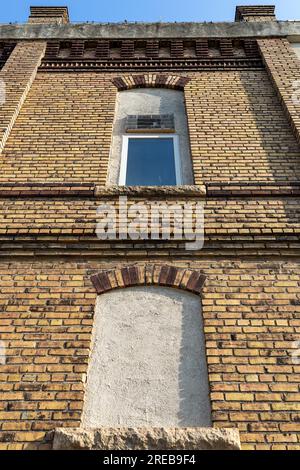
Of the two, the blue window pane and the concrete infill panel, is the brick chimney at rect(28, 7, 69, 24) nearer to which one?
the blue window pane

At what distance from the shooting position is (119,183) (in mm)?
6051

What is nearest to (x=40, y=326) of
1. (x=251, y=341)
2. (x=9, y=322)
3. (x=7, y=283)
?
(x=9, y=322)

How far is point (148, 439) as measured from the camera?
356cm

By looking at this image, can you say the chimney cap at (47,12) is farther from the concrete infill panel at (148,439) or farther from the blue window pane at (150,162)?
the concrete infill panel at (148,439)

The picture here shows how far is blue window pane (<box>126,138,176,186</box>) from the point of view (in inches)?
246

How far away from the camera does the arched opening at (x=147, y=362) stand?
3918 mm

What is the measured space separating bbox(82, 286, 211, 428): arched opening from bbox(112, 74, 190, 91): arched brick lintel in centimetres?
443

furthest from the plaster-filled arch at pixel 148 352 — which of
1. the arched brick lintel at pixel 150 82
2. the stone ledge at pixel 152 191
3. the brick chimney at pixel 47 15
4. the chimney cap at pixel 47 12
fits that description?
the chimney cap at pixel 47 12

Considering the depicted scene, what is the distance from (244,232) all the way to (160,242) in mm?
1014

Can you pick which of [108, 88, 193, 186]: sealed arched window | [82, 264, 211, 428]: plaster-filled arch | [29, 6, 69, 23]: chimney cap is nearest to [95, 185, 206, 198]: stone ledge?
[108, 88, 193, 186]: sealed arched window

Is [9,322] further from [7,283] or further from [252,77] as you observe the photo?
[252,77]

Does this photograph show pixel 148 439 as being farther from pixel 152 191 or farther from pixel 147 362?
pixel 152 191

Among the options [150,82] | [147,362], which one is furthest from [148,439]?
[150,82]

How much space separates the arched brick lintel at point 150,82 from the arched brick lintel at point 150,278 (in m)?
4.18
